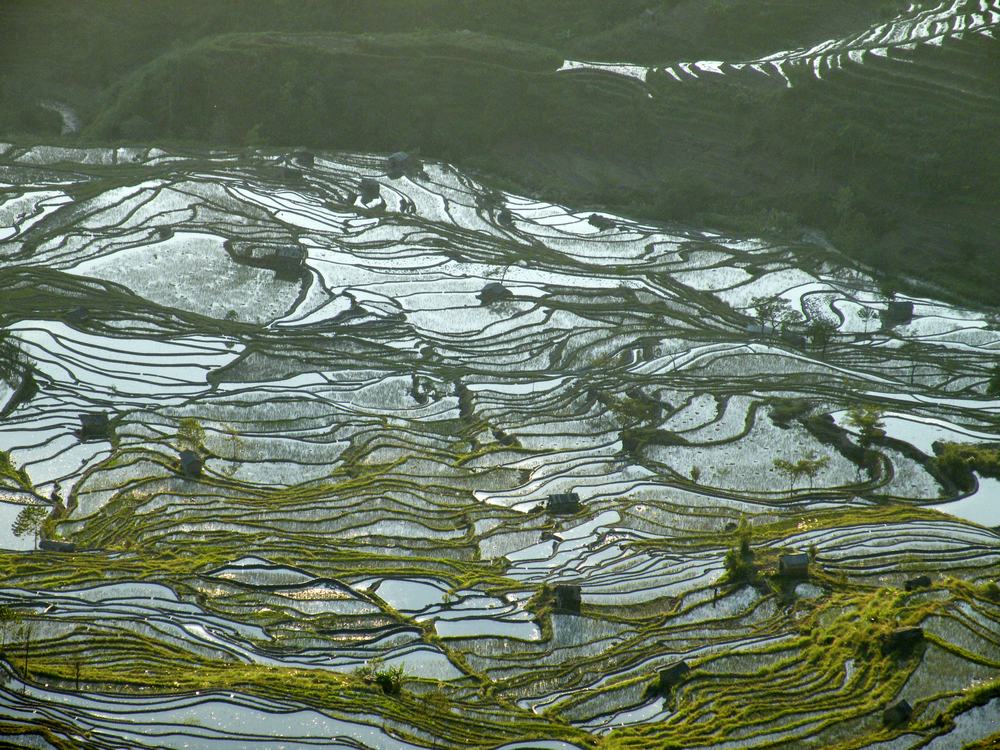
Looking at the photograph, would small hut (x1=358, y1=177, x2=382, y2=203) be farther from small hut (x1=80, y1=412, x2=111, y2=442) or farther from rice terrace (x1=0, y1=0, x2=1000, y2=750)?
small hut (x1=80, y1=412, x2=111, y2=442)

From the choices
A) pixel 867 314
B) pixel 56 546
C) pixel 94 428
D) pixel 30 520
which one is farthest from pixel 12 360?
pixel 867 314

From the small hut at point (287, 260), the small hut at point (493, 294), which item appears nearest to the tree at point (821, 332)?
the small hut at point (493, 294)

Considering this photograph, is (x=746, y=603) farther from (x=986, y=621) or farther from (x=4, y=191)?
(x=4, y=191)

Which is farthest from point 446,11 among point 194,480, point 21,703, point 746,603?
point 21,703

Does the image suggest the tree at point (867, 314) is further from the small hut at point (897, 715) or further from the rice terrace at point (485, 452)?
the small hut at point (897, 715)

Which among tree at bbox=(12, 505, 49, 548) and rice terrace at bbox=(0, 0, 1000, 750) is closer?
rice terrace at bbox=(0, 0, 1000, 750)

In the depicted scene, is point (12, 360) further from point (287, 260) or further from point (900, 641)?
point (900, 641)

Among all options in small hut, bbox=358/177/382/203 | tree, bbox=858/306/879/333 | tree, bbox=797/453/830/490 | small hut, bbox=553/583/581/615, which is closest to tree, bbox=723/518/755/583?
small hut, bbox=553/583/581/615
